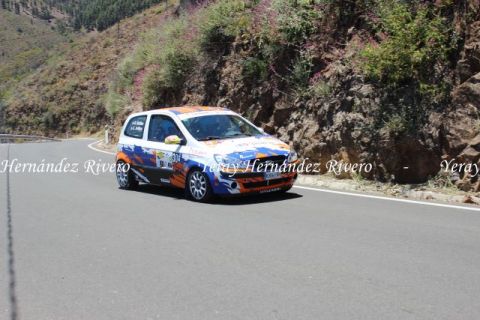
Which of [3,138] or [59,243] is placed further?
[3,138]

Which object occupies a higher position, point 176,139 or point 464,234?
point 176,139

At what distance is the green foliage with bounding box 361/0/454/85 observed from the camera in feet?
34.4

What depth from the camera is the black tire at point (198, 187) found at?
31.4 ft

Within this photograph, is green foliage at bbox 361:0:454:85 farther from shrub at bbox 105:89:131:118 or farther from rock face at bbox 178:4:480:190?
shrub at bbox 105:89:131:118

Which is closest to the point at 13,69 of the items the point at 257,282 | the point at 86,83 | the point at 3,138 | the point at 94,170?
the point at 86,83

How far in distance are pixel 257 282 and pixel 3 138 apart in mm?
51308

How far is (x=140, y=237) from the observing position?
24.4 ft

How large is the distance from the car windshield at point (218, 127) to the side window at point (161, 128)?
26 centimetres

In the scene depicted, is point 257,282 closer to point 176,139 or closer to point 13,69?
point 176,139

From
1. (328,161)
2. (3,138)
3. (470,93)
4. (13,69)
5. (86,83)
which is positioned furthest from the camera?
(13,69)

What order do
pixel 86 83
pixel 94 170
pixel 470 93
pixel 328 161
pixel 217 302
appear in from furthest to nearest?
pixel 86 83, pixel 94 170, pixel 328 161, pixel 470 93, pixel 217 302

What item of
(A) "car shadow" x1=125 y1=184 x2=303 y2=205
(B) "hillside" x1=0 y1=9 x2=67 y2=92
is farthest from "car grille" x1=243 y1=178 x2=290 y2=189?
(B) "hillside" x1=0 y1=9 x2=67 y2=92

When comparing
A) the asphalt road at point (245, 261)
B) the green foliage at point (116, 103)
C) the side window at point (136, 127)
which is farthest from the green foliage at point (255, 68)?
the green foliage at point (116, 103)

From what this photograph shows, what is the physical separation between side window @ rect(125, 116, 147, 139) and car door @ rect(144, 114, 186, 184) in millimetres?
287
